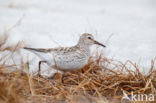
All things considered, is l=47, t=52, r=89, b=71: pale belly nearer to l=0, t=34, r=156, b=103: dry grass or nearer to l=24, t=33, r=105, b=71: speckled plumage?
l=24, t=33, r=105, b=71: speckled plumage

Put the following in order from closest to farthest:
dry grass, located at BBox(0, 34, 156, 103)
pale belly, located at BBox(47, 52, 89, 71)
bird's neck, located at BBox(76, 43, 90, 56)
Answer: dry grass, located at BBox(0, 34, 156, 103) → pale belly, located at BBox(47, 52, 89, 71) → bird's neck, located at BBox(76, 43, 90, 56)

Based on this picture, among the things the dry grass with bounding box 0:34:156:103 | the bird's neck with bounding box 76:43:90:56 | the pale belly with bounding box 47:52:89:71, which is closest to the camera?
→ the dry grass with bounding box 0:34:156:103

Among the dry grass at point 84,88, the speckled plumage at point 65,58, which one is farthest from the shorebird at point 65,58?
the dry grass at point 84,88

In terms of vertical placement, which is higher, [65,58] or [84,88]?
[65,58]

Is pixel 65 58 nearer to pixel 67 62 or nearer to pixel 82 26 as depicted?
pixel 67 62

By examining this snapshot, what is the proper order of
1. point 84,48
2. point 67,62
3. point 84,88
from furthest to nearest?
point 84,48, point 67,62, point 84,88


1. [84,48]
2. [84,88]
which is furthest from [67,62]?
[84,88]

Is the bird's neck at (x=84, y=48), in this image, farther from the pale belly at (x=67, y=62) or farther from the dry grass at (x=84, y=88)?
the dry grass at (x=84, y=88)

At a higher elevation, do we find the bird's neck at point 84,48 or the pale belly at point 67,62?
the bird's neck at point 84,48

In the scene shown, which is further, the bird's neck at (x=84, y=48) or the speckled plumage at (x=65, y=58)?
the bird's neck at (x=84, y=48)

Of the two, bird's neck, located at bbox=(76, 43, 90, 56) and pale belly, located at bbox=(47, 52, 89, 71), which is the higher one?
bird's neck, located at bbox=(76, 43, 90, 56)

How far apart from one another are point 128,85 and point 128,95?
0.17m

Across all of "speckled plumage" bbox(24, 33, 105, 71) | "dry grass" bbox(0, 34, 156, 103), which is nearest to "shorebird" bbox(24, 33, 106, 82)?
"speckled plumage" bbox(24, 33, 105, 71)

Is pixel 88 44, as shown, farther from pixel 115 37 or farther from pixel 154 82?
pixel 115 37
